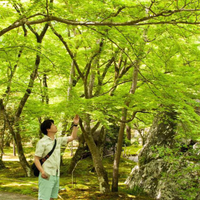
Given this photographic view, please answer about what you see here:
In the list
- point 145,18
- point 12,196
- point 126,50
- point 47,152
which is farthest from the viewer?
point 126,50

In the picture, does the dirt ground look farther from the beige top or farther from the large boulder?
the beige top

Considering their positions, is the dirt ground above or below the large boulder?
below

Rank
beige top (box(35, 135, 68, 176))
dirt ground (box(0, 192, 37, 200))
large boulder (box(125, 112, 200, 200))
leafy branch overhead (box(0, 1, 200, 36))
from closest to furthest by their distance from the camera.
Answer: beige top (box(35, 135, 68, 176)) < leafy branch overhead (box(0, 1, 200, 36)) < dirt ground (box(0, 192, 37, 200)) < large boulder (box(125, 112, 200, 200))

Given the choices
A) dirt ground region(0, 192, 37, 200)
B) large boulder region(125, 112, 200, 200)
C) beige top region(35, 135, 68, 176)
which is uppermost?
beige top region(35, 135, 68, 176)

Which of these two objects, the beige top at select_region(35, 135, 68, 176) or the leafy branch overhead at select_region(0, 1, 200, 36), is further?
the leafy branch overhead at select_region(0, 1, 200, 36)

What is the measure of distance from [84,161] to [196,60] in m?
11.0

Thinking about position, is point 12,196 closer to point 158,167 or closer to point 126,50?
point 158,167

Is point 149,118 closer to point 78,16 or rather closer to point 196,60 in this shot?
Answer: point 196,60

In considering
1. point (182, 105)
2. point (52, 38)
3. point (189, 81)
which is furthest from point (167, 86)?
point (52, 38)

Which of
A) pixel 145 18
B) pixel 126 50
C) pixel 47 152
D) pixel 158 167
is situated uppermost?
pixel 126 50

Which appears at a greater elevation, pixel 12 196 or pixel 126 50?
pixel 126 50

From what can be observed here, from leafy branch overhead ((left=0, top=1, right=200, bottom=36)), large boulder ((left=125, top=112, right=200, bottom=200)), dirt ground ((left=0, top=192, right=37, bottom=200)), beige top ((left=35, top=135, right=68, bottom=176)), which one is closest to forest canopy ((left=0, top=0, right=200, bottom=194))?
leafy branch overhead ((left=0, top=1, right=200, bottom=36))

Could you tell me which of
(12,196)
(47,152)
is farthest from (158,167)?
(47,152)

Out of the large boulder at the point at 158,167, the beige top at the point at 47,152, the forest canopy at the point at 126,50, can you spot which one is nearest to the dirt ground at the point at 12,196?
the forest canopy at the point at 126,50
